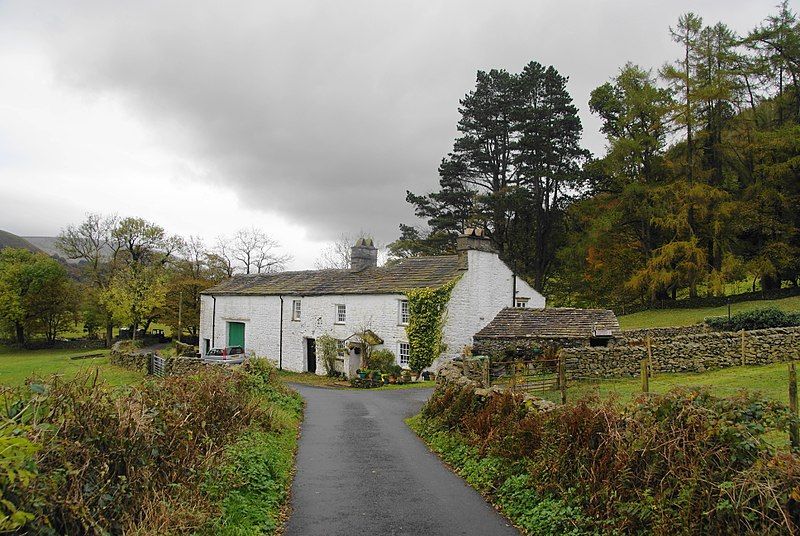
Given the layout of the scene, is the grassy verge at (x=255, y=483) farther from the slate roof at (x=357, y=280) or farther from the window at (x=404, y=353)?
the slate roof at (x=357, y=280)

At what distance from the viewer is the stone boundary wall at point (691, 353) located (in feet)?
73.7

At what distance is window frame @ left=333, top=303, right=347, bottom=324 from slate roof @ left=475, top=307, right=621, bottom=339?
31.8 feet

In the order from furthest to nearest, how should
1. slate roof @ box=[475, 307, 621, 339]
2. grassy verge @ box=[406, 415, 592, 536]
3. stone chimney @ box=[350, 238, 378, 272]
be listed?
stone chimney @ box=[350, 238, 378, 272], slate roof @ box=[475, 307, 621, 339], grassy verge @ box=[406, 415, 592, 536]

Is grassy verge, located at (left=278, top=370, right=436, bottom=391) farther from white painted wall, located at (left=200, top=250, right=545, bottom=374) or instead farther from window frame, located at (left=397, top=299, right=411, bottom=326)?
window frame, located at (left=397, top=299, right=411, bottom=326)

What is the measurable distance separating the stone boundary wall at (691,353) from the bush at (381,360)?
10505 mm

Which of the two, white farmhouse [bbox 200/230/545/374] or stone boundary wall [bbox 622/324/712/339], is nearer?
stone boundary wall [bbox 622/324/712/339]

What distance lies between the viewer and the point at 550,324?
26797 millimetres

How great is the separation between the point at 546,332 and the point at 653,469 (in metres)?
19.5

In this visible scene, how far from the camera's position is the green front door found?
42031 millimetres

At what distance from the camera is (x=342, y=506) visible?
9250mm

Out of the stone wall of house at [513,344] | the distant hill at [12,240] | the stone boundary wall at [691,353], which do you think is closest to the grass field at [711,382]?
the stone boundary wall at [691,353]

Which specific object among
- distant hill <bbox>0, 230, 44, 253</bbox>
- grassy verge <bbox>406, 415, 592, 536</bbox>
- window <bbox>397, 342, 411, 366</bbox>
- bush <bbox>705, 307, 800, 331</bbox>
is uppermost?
distant hill <bbox>0, 230, 44, 253</bbox>

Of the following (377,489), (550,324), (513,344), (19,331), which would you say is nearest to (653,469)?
(377,489)

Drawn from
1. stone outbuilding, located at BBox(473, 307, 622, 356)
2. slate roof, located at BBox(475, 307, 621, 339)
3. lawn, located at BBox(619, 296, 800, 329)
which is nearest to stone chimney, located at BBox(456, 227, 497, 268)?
slate roof, located at BBox(475, 307, 621, 339)
